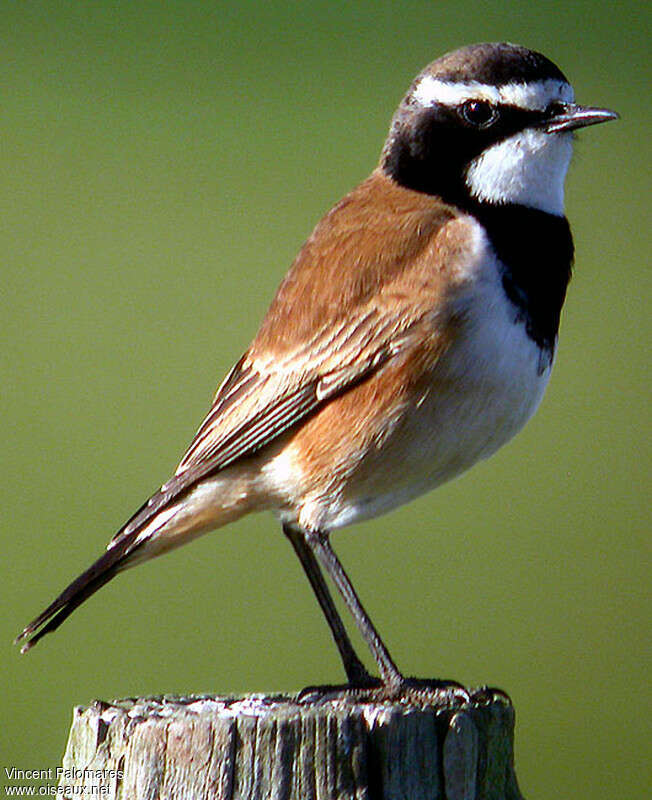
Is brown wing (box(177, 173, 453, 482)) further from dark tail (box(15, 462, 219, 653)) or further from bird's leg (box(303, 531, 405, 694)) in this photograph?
bird's leg (box(303, 531, 405, 694))

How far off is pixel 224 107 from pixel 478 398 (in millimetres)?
6861

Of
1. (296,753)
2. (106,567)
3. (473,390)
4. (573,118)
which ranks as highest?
(573,118)

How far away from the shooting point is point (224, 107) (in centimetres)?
1161

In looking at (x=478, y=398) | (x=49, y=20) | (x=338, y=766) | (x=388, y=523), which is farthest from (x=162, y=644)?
(x=49, y=20)

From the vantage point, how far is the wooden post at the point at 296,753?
4.11m

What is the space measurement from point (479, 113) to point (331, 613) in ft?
5.69

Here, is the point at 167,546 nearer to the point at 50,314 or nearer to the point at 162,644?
the point at 162,644

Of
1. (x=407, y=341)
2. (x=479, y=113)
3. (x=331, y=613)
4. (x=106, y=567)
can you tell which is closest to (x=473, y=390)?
(x=407, y=341)

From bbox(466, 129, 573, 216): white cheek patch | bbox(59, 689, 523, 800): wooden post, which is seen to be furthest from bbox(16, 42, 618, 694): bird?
bbox(59, 689, 523, 800): wooden post

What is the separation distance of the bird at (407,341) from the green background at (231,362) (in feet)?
2.07

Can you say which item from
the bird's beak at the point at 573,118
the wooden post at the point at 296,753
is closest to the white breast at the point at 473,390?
the bird's beak at the point at 573,118

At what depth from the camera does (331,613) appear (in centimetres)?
571

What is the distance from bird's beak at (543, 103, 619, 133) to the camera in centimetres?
528

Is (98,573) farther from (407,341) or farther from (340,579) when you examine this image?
(407,341)
